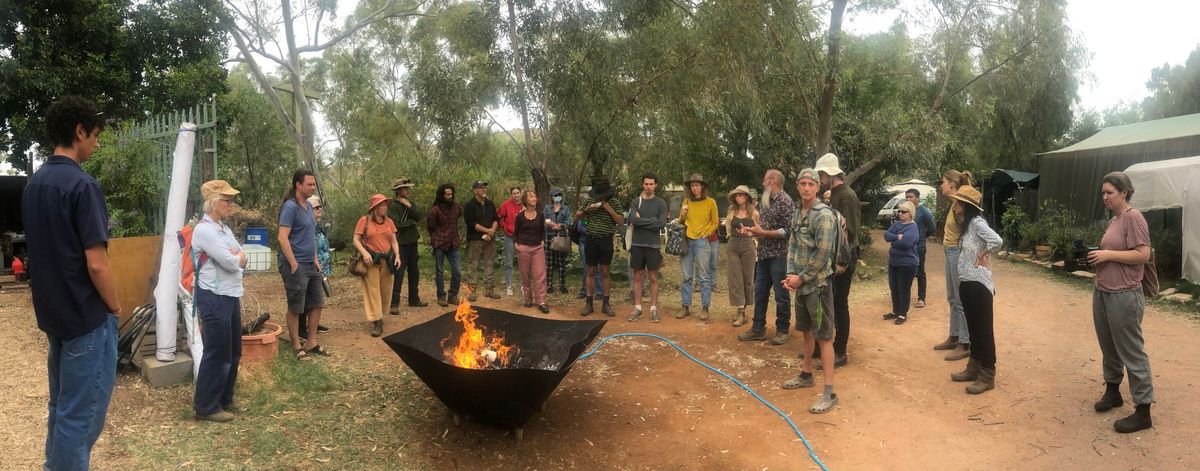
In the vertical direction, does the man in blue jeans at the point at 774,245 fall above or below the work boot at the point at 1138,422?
above

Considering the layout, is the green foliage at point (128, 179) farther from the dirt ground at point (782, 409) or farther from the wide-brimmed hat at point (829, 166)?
the wide-brimmed hat at point (829, 166)

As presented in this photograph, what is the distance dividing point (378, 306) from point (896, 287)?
581 centimetres

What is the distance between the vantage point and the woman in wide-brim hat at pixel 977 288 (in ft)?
16.2

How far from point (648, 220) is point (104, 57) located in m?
9.05

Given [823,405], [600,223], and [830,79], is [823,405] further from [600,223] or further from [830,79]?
[830,79]

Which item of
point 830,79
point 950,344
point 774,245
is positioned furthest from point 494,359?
point 830,79

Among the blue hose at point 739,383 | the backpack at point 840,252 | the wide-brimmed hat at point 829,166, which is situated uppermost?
the wide-brimmed hat at point 829,166

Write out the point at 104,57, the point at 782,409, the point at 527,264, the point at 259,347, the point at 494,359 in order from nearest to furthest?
the point at 494,359 → the point at 782,409 → the point at 259,347 → the point at 527,264 → the point at 104,57

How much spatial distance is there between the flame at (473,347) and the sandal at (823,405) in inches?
89.9

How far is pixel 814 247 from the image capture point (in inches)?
195

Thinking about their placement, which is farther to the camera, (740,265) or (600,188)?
(600,188)

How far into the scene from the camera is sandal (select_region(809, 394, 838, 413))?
188 inches

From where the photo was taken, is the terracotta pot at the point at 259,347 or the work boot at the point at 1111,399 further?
the terracotta pot at the point at 259,347

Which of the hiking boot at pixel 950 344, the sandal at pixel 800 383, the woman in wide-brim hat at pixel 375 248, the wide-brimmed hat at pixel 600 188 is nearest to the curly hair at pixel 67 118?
the woman in wide-brim hat at pixel 375 248
